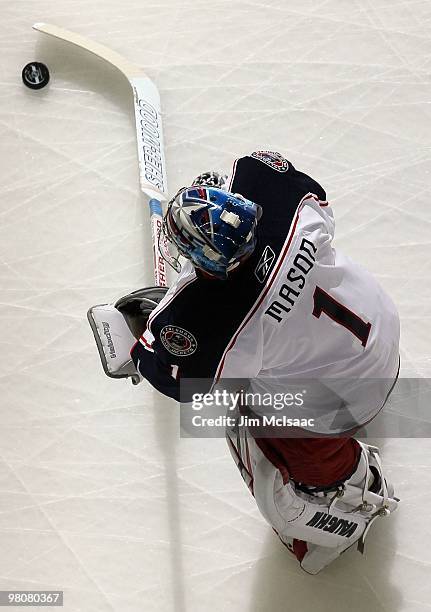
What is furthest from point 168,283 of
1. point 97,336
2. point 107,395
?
point 97,336

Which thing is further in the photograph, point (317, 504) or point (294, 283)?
point (317, 504)

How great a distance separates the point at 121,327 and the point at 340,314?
634 mm

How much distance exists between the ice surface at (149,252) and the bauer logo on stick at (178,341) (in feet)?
2.59

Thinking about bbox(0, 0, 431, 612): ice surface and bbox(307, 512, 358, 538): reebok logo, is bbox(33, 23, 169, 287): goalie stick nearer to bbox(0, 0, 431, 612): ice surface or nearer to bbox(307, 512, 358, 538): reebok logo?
bbox(0, 0, 431, 612): ice surface

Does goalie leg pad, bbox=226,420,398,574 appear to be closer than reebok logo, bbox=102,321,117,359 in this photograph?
Yes

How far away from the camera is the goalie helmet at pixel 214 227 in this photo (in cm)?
159

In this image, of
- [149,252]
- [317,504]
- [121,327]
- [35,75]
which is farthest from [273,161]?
[35,75]

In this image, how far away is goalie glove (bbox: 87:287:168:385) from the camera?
2.14 meters

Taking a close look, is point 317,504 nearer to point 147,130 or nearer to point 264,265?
point 264,265

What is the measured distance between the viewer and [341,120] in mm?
2910

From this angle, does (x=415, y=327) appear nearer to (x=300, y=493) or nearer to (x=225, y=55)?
(x=300, y=493)

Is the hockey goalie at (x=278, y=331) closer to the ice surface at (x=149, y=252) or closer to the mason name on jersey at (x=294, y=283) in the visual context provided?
the mason name on jersey at (x=294, y=283)

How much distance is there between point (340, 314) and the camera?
1.76 m

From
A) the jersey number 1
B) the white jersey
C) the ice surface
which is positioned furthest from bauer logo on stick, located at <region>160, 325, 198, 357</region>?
the ice surface
